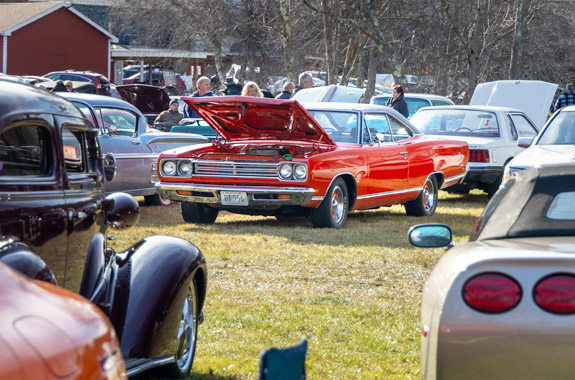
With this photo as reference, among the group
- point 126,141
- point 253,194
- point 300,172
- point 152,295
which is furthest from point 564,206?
point 126,141

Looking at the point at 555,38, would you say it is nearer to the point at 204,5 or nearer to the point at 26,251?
the point at 204,5

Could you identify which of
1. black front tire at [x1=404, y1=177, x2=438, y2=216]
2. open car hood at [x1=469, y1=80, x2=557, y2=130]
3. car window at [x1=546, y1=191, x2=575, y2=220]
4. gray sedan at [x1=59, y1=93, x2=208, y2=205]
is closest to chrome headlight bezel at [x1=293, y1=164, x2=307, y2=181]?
gray sedan at [x1=59, y1=93, x2=208, y2=205]

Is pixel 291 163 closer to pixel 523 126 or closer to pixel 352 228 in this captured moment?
pixel 352 228

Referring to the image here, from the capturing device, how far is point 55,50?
155ft

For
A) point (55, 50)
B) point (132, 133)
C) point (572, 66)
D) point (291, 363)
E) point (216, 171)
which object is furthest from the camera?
point (572, 66)

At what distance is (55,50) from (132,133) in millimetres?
34898

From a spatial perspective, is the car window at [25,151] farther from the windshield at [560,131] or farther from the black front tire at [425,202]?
the black front tire at [425,202]

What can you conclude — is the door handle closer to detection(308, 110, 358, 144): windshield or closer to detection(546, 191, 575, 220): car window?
detection(546, 191, 575, 220): car window

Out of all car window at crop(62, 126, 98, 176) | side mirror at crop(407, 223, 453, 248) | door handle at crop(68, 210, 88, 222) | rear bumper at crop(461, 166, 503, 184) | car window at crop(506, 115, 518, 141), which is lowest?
rear bumper at crop(461, 166, 503, 184)

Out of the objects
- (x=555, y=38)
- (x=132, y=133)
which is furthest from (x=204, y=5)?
(x=132, y=133)

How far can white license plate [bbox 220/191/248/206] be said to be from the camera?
11680 mm

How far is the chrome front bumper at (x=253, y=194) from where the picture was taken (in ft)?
37.8

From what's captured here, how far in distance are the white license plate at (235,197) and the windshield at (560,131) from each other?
Answer: 3.80 m

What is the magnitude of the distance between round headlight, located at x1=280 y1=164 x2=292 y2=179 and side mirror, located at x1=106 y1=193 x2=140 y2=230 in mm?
5934
